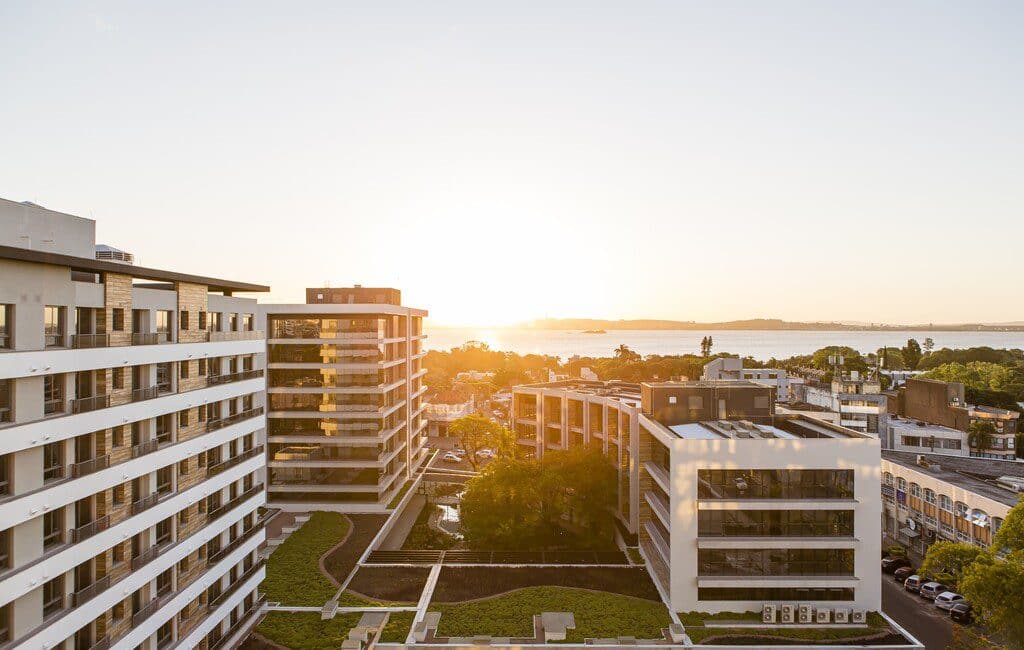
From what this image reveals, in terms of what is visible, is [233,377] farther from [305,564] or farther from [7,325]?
[305,564]

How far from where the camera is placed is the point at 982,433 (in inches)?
2376

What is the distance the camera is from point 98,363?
20.5 metres

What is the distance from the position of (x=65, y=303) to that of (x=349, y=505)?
34.2 metres

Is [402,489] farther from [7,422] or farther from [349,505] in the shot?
[7,422]

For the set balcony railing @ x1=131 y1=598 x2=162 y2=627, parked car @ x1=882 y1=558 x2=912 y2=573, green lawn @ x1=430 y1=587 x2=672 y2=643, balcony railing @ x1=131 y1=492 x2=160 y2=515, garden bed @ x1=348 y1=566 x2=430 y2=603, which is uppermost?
balcony railing @ x1=131 y1=492 x2=160 y2=515

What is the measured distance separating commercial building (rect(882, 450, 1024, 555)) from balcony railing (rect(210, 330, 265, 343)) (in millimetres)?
45729

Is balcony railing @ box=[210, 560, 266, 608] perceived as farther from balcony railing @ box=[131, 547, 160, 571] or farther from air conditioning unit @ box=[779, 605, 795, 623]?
air conditioning unit @ box=[779, 605, 795, 623]

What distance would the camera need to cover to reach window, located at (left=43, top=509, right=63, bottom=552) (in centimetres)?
1888

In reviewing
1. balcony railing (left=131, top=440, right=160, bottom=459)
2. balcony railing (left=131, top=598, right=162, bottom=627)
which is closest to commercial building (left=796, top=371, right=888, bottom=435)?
balcony railing (left=131, top=598, right=162, bottom=627)

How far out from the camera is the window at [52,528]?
18.9m

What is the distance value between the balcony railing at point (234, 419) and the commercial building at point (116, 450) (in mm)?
117

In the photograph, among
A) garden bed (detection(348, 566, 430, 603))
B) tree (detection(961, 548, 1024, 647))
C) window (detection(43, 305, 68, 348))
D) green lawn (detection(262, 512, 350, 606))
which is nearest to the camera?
window (detection(43, 305, 68, 348))

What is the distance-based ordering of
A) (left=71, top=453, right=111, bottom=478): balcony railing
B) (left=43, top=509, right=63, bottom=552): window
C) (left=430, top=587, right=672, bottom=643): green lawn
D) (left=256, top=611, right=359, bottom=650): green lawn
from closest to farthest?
(left=43, top=509, right=63, bottom=552): window < (left=71, top=453, right=111, bottom=478): balcony railing < (left=256, top=611, right=359, bottom=650): green lawn < (left=430, top=587, right=672, bottom=643): green lawn

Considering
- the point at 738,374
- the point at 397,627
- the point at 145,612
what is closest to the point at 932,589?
the point at 397,627
